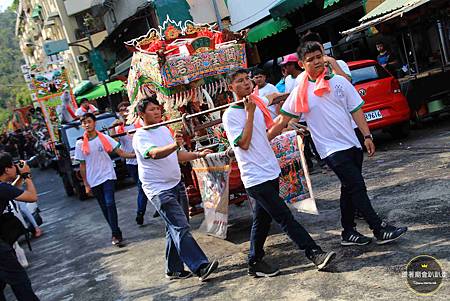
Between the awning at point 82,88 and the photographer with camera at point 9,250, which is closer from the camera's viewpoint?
the photographer with camera at point 9,250

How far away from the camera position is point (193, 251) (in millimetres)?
5281

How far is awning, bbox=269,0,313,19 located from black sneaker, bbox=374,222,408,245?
11.8m

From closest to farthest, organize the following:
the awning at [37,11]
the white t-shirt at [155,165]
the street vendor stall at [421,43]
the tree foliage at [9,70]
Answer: the white t-shirt at [155,165] → the street vendor stall at [421,43] → the awning at [37,11] → the tree foliage at [9,70]

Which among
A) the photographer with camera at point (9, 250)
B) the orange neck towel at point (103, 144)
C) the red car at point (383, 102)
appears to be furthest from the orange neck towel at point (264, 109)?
the red car at point (383, 102)

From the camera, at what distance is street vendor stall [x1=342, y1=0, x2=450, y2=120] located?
34.1ft

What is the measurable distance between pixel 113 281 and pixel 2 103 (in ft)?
371

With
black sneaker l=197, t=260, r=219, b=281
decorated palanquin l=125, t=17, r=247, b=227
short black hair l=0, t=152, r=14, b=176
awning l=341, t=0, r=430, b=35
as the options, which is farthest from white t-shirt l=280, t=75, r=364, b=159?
awning l=341, t=0, r=430, b=35

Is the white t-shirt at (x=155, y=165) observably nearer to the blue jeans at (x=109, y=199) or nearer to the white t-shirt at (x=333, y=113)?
the white t-shirt at (x=333, y=113)

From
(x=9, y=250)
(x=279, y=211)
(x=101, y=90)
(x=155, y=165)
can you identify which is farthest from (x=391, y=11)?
(x=101, y=90)

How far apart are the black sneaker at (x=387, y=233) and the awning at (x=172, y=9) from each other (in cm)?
1929

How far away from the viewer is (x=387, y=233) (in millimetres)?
4672

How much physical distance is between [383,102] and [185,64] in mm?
4359

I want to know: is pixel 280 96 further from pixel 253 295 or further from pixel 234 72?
pixel 253 295

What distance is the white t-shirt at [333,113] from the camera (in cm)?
473
